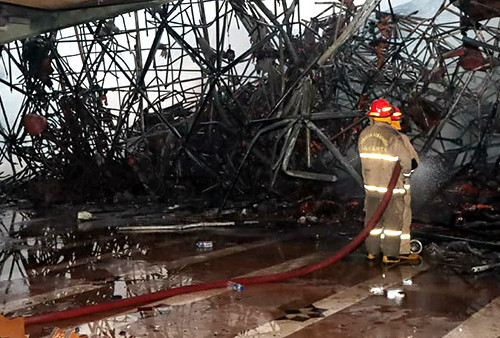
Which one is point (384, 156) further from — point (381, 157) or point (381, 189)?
point (381, 189)

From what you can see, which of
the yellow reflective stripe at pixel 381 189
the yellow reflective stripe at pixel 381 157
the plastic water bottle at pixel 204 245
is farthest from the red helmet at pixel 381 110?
the plastic water bottle at pixel 204 245

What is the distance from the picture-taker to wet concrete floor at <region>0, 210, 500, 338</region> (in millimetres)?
4945

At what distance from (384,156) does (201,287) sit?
2.78m

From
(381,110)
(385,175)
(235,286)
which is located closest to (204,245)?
(235,286)

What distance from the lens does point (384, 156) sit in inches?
277

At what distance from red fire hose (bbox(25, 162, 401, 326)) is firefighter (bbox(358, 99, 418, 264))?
0.16m

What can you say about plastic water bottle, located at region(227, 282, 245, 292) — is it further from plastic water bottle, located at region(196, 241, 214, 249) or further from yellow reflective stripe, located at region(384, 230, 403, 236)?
plastic water bottle, located at region(196, 241, 214, 249)

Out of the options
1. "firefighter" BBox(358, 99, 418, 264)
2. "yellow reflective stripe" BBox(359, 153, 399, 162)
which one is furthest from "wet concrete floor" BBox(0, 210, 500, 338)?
"yellow reflective stripe" BBox(359, 153, 399, 162)

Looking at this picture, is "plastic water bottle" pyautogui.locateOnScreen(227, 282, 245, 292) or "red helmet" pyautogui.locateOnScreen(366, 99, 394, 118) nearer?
"plastic water bottle" pyautogui.locateOnScreen(227, 282, 245, 292)

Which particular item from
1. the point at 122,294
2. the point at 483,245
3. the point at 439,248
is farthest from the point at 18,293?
the point at 483,245

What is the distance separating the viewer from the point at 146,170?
13477 millimetres

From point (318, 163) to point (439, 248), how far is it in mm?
4491

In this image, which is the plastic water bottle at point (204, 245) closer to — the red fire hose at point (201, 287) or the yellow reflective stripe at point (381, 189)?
the red fire hose at point (201, 287)

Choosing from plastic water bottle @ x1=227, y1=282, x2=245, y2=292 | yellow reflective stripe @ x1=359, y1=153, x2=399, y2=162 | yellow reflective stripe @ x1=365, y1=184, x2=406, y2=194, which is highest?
yellow reflective stripe @ x1=359, y1=153, x2=399, y2=162
